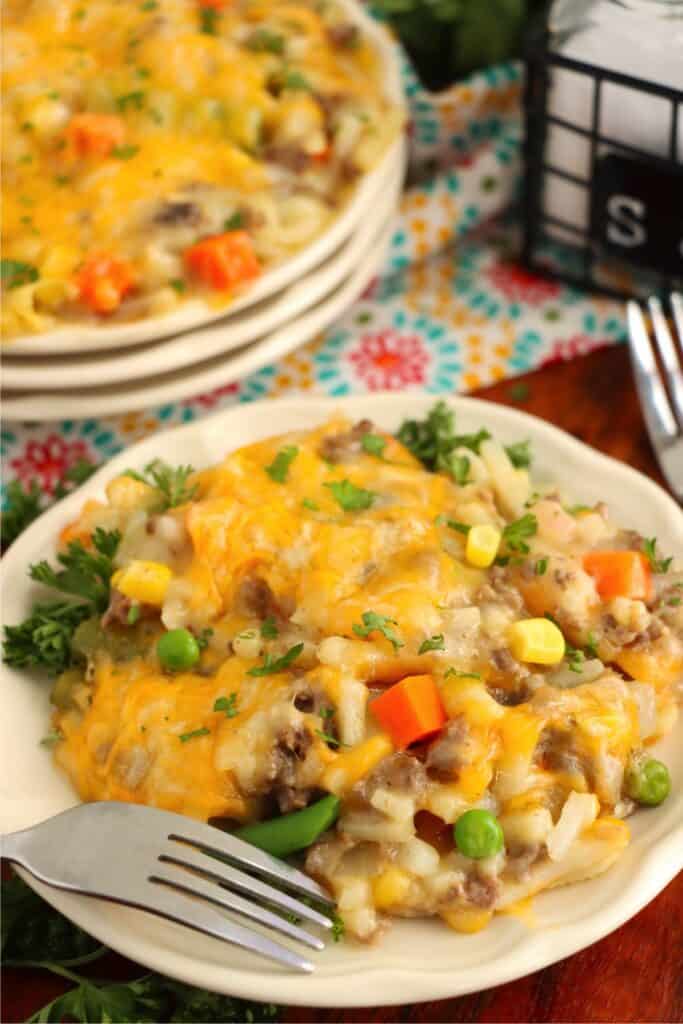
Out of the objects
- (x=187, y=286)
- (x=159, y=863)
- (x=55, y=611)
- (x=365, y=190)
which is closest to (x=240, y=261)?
(x=187, y=286)

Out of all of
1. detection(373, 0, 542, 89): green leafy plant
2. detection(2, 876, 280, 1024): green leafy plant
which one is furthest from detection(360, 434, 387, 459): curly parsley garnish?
detection(373, 0, 542, 89): green leafy plant

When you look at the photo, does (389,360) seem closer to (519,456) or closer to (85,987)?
(519,456)

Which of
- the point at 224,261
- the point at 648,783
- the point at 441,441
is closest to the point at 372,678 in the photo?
the point at 648,783

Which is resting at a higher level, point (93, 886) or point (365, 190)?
point (365, 190)

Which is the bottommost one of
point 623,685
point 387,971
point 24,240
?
point 387,971

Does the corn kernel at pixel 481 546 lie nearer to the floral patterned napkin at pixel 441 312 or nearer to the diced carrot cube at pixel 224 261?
the diced carrot cube at pixel 224 261

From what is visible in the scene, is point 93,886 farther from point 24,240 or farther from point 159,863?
point 24,240

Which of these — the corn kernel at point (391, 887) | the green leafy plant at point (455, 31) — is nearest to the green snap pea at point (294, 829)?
the corn kernel at point (391, 887)

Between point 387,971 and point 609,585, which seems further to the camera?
point 609,585
